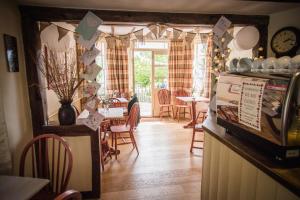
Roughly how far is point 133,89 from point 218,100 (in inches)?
169

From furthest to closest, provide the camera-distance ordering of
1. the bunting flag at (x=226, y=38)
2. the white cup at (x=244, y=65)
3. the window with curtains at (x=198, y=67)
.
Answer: the window with curtains at (x=198, y=67) < the bunting flag at (x=226, y=38) < the white cup at (x=244, y=65)

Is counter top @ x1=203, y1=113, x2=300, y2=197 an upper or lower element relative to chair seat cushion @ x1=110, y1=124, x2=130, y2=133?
upper

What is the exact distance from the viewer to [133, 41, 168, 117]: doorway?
5574mm

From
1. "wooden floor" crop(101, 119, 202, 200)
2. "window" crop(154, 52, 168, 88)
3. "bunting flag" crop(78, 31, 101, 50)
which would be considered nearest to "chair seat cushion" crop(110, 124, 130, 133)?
"wooden floor" crop(101, 119, 202, 200)

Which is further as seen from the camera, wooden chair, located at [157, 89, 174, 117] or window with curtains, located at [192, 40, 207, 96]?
wooden chair, located at [157, 89, 174, 117]

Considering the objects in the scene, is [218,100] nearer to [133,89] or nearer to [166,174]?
[166,174]

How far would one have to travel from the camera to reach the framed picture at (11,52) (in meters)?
1.74

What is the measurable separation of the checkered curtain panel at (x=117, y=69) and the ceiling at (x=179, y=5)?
10.5ft

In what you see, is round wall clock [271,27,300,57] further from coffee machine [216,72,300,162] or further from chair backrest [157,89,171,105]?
chair backrest [157,89,171,105]

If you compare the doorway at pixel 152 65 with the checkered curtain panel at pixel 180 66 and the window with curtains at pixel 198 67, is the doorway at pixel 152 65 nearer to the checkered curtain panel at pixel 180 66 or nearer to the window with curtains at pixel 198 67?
the checkered curtain panel at pixel 180 66

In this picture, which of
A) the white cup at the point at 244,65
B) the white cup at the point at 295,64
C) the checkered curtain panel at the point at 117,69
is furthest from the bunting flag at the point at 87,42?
the checkered curtain panel at the point at 117,69

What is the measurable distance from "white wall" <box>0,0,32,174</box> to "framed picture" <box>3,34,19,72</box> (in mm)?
39

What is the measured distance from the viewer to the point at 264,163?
43.3 inches

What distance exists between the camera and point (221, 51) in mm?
2613
